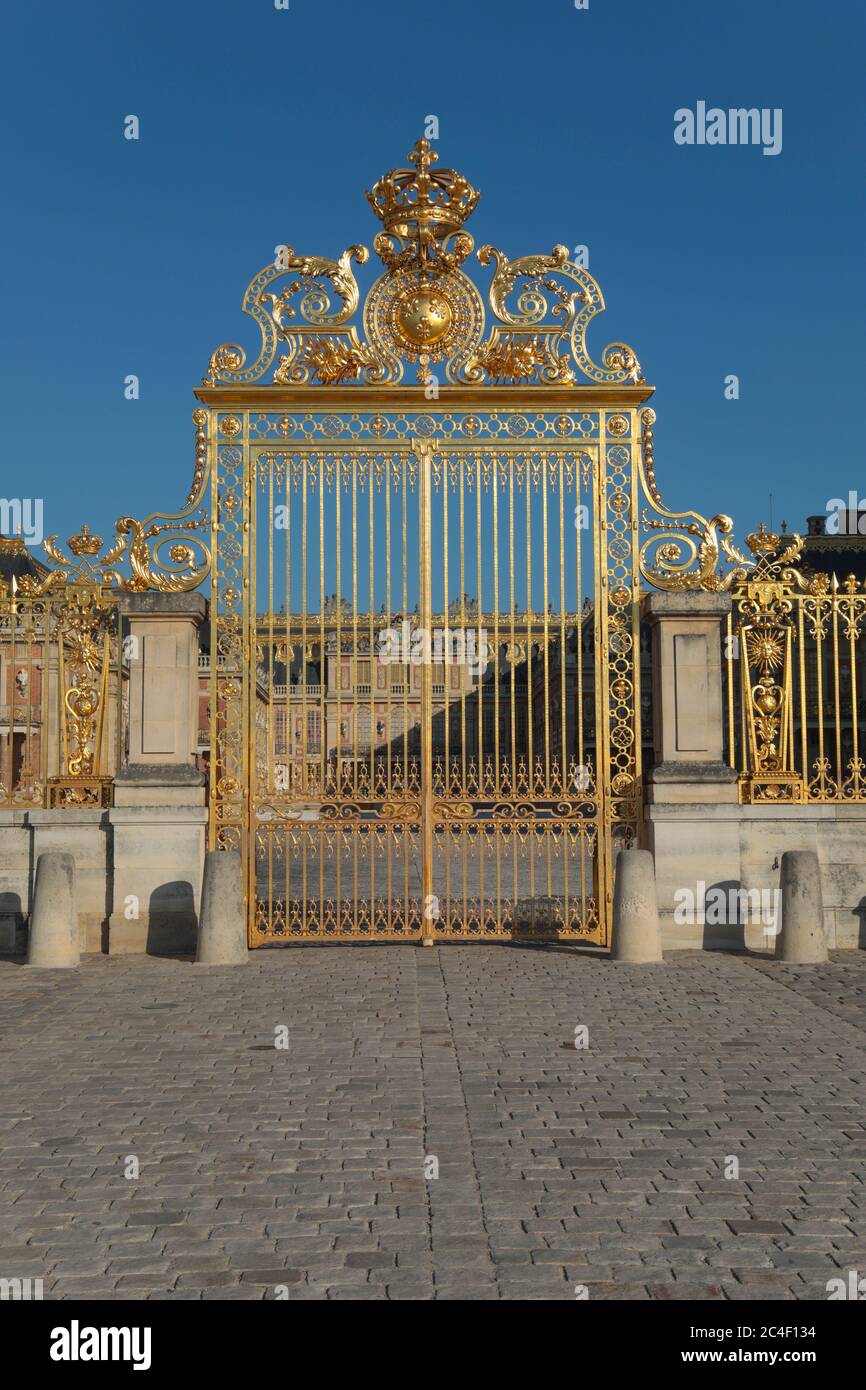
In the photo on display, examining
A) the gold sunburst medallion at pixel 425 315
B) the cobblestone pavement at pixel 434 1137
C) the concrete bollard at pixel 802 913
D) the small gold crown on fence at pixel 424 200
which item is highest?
the small gold crown on fence at pixel 424 200

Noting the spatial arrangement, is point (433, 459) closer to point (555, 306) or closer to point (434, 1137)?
point (555, 306)

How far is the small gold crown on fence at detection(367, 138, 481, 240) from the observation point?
39.1 ft

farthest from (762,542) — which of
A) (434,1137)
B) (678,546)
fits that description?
(434,1137)

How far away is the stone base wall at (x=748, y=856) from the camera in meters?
11.6

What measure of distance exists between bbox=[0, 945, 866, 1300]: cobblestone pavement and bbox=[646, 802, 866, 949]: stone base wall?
5.06 feet

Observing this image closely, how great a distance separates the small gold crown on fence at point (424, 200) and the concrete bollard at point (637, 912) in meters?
5.78

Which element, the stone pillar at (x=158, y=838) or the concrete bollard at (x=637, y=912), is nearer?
the concrete bollard at (x=637, y=912)

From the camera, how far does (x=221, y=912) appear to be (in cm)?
1094

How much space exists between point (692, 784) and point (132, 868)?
4.93m

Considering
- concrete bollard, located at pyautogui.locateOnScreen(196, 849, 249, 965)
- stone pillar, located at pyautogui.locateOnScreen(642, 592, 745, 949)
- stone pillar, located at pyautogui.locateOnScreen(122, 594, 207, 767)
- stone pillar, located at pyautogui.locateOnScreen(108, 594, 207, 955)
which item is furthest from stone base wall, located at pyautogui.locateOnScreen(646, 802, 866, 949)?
stone pillar, located at pyautogui.locateOnScreen(122, 594, 207, 767)

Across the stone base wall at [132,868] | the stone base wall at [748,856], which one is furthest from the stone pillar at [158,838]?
the stone base wall at [748,856]

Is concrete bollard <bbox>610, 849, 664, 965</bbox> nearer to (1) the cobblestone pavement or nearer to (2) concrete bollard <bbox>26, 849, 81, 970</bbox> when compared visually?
(1) the cobblestone pavement

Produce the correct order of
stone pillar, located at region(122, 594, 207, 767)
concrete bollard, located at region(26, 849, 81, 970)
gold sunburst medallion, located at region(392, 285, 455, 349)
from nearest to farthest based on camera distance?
concrete bollard, located at region(26, 849, 81, 970)
stone pillar, located at region(122, 594, 207, 767)
gold sunburst medallion, located at region(392, 285, 455, 349)

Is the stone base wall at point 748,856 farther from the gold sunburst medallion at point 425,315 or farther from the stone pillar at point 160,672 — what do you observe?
the gold sunburst medallion at point 425,315
